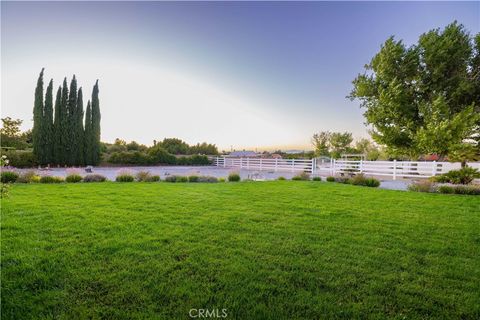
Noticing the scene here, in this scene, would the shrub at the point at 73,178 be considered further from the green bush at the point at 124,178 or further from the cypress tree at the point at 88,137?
the cypress tree at the point at 88,137

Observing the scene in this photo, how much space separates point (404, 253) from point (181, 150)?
34.9 meters

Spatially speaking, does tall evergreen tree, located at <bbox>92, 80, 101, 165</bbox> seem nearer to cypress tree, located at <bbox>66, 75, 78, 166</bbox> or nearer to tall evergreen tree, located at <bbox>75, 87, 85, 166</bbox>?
tall evergreen tree, located at <bbox>75, 87, 85, 166</bbox>

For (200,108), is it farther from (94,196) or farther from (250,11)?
(94,196)

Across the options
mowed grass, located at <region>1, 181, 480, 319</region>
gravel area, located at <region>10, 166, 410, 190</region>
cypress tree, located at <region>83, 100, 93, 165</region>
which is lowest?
mowed grass, located at <region>1, 181, 480, 319</region>

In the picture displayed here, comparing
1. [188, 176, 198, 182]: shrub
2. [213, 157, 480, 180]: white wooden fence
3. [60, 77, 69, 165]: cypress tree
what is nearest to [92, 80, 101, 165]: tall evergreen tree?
[60, 77, 69, 165]: cypress tree

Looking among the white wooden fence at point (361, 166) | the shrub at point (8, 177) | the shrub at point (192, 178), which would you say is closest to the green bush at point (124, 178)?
the shrub at point (192, 178)

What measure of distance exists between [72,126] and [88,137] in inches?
64.8

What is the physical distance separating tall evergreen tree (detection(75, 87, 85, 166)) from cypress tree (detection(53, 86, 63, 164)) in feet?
4.12

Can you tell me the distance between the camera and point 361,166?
643 inches

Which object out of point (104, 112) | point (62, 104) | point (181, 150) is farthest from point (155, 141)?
point (62, 104)

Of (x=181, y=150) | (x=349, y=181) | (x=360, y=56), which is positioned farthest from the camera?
(x=181, y=150)

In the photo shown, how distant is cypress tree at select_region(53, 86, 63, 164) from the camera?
21453 millimetres

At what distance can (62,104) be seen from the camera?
22.2m

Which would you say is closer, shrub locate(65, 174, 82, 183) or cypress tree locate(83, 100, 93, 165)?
shrub locate(65, 174, 82, 183)
